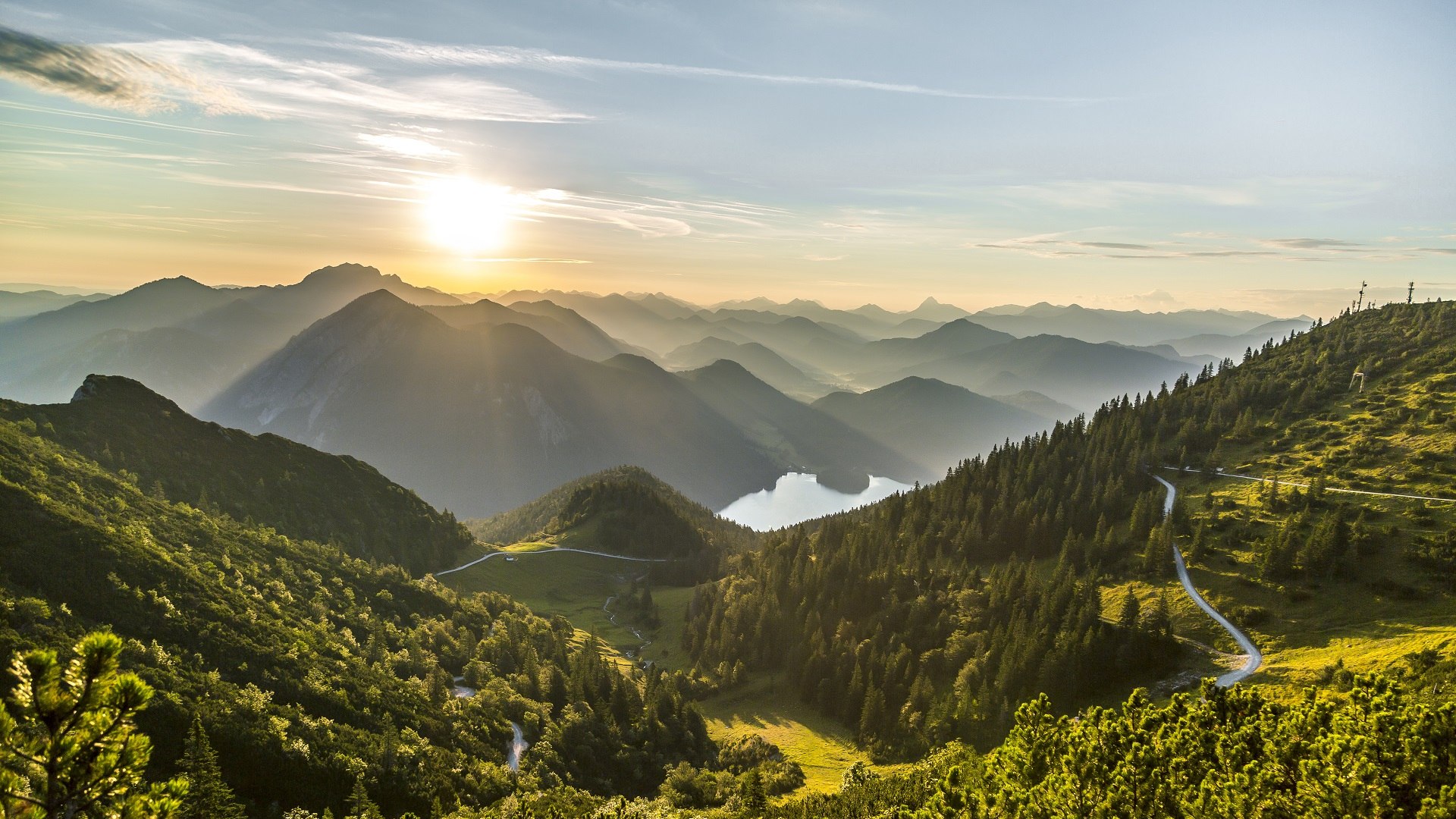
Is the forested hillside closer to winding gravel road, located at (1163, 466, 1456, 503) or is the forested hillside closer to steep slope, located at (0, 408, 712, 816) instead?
winding gravel road, located at (1163, 466, 1456, 503)

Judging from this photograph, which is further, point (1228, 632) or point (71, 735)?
point (1228, 632)

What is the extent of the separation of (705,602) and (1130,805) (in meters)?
151

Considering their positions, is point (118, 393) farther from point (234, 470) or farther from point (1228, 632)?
point (1228, 632)

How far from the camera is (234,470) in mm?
159125

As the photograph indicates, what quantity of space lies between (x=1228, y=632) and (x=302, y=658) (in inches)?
4862

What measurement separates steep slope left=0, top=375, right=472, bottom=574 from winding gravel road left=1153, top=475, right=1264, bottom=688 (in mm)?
177341

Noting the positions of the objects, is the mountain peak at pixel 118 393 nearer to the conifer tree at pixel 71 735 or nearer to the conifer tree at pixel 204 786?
the conifer tree at pixel 204 786

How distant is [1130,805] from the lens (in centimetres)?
3319

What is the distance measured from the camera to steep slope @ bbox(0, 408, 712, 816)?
6084 cm

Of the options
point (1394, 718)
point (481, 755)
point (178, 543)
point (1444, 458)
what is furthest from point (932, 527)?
point (178, 543)

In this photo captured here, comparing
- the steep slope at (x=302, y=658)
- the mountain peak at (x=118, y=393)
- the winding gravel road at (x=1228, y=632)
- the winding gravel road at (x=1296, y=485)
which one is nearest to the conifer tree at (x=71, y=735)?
the steep slope at (x=302, y=658)

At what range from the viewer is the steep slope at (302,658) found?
60844 mm

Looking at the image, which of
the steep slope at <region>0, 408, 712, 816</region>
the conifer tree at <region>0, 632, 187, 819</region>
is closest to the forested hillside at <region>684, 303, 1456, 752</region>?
the steep slope at <region>0, 408, 712, 816</region>

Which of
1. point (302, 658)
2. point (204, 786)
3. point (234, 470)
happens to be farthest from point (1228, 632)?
point (234, 470)
